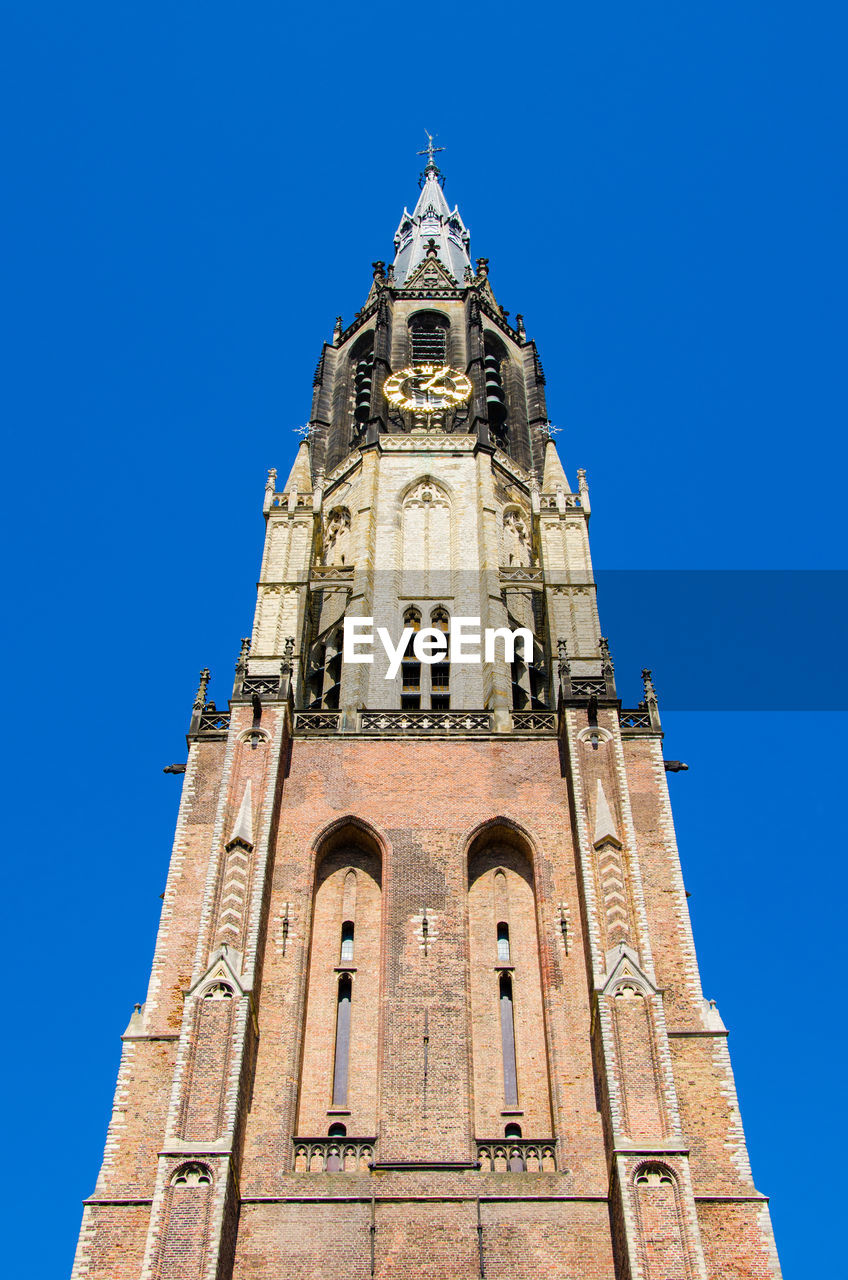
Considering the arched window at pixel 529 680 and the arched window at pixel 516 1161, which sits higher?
the arched window at pixel 529 680

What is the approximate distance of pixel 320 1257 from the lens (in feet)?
72.2

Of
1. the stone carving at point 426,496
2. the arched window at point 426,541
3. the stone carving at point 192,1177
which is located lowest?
the stone carving at point 192,1177

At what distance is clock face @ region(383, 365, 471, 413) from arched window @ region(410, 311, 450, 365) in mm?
1172

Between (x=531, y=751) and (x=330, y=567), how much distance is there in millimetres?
9082

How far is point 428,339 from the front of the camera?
46.9 m

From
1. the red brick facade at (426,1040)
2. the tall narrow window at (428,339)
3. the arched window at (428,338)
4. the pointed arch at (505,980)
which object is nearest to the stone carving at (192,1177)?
the red brick facade at (426,1040)

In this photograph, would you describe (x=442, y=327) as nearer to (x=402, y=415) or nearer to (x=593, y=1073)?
(x=402, y=415)

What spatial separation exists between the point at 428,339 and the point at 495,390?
2835 millimetres

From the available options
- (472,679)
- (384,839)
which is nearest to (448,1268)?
(384,839)

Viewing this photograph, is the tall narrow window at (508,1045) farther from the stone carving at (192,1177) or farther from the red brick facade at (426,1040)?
the stone carving at (192,1177)

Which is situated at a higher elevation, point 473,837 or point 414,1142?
point 473,837

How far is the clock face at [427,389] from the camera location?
4291 cm

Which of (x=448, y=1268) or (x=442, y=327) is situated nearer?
(x=448, y=1268)

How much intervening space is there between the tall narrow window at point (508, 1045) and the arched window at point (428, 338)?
24.0 meters
